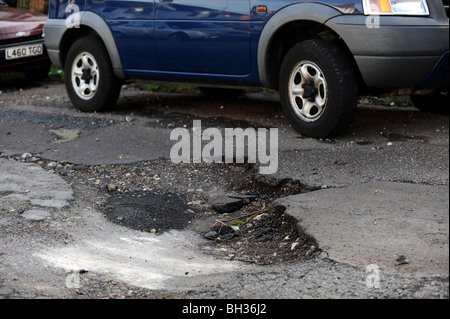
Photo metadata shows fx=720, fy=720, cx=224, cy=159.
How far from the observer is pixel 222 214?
480 centimetres

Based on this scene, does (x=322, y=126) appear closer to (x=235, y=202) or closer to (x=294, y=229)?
(x=235, y=202)

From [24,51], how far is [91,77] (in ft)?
7.73

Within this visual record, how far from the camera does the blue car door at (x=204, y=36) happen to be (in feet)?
20.5

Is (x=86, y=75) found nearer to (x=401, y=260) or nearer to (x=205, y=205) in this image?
(x=205, y=205)

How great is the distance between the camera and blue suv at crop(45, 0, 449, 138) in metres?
5.47

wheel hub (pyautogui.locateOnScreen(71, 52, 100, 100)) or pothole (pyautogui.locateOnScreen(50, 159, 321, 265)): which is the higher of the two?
wheel hub (pyautogui.locateOnScreen(71, 52, 100, 100))

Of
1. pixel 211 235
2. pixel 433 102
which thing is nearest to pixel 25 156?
pixel 211 235

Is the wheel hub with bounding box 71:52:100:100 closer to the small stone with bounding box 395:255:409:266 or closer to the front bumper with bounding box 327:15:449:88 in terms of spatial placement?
the front bumper with bounding box 327:15:449:88
